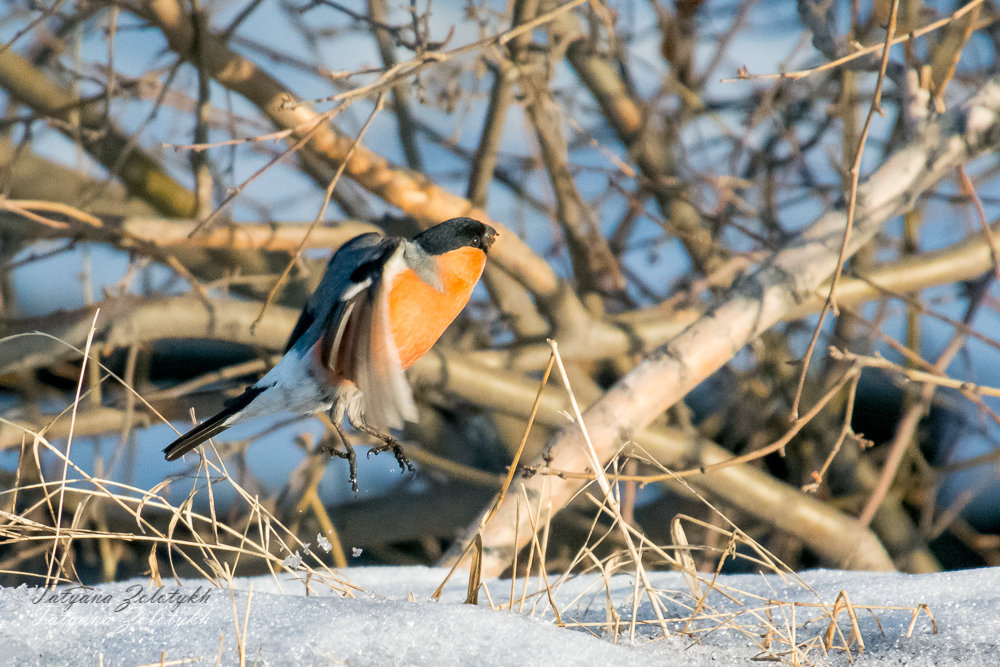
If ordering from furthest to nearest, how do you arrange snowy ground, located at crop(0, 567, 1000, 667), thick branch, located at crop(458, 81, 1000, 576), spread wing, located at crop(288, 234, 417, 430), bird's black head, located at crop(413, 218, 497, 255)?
thick branch, located at crop(458, 81, 1000, 576) → bird's black head, located at crop(413, 218, 497, 255) → spread wing, located at crop(288, 234, 417, 430) → snowy ground, located at crop(0, 567, 1000, 667)

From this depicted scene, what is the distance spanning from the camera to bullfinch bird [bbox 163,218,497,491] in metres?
1.13

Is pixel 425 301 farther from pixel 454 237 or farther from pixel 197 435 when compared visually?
pixel 197 435

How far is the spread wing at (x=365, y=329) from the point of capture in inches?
40.7

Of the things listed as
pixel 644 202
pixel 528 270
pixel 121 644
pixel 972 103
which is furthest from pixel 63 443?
pixel 972 103

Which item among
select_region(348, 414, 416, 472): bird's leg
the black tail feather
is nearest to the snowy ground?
the black tail feather

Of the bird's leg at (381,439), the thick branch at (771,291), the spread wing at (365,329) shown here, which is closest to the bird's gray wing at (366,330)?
the spread wing at (365,329)

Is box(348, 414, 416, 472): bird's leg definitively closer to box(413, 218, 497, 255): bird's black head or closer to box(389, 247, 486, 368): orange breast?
box(389, 247, 486, 368): orange breast

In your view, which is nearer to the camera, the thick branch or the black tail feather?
the black tail feather

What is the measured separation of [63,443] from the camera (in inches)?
96.5

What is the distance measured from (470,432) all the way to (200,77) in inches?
58.1

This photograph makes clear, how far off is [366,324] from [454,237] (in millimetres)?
241

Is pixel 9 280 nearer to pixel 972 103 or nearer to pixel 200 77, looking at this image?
pixel 200 77

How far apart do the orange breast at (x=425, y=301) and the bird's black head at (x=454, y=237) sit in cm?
1

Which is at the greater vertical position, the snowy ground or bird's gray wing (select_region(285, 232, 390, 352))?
bird's gray wing (select_region(285, 232, 390, 352))
